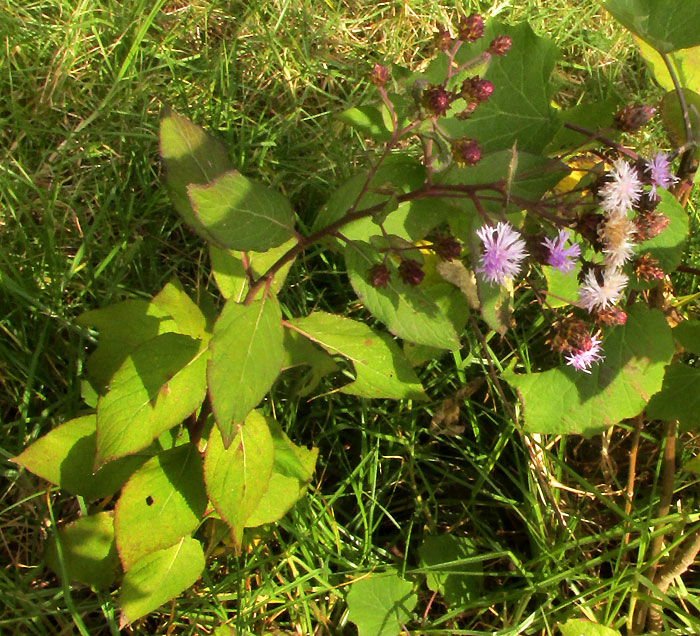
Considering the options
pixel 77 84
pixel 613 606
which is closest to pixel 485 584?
pixel 613 606

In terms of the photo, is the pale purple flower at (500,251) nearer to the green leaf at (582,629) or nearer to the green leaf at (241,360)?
the green leaf at (241,360)

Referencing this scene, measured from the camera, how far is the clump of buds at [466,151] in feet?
4.75

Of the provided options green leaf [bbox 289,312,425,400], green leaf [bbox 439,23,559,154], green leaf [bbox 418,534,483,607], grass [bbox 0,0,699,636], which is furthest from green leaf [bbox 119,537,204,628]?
green leaf [bbox 439,23,559,154]

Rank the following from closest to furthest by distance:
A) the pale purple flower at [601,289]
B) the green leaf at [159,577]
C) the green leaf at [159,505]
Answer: the pale purple flower at [601,289]
the green leaf at [159,505]
the green leaf at [159,577]

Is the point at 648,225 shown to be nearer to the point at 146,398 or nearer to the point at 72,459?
the point at 146,398

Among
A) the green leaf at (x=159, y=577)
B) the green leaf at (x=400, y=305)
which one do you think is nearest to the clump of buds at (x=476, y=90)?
the green leaf at (x=400, y=305)

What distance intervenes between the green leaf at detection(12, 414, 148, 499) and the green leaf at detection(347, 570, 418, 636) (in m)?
0.77

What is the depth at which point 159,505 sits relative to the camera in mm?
1666

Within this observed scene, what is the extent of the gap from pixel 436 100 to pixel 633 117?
0.49m

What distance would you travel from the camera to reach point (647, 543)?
210 centimetres

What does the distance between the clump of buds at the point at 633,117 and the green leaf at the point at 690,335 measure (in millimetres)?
554

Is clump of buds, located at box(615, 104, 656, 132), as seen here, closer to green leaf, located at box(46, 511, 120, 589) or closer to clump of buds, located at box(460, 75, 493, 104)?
clump of buds, located at box(460, 75, 493, 104)

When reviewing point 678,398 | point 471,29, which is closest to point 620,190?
point 471,29

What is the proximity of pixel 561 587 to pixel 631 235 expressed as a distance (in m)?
1.19
